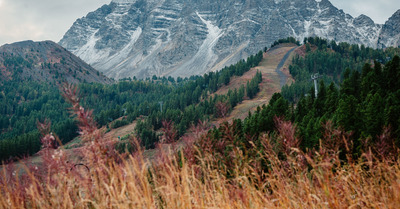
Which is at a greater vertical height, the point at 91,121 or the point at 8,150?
the point at 91,121

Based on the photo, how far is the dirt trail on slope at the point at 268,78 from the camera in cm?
9722

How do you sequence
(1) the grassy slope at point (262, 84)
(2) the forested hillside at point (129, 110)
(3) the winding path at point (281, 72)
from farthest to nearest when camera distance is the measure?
(3) the winding path at point (281, 72) < (1) the grassy slope at point (262, 84) < (2) the forested hillside at point (129, 110)

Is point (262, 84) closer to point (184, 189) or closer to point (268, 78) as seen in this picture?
point (268, 78)

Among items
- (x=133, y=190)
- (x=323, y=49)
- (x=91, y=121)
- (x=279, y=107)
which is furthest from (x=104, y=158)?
(x=323, y=49)

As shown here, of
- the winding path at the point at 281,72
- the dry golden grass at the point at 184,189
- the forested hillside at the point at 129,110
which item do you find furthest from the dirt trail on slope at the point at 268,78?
the dry golden grass at the point at 184,189

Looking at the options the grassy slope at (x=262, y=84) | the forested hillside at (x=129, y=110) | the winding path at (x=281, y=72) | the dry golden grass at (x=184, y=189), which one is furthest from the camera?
the winding path at (x=281, y=72)

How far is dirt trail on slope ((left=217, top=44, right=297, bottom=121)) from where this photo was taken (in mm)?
97225

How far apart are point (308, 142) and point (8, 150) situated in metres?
85.4

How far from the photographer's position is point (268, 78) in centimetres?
12375

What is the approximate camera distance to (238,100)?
355 ft

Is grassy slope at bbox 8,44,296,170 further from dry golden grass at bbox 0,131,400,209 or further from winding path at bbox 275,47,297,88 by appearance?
dry golden grass at bbox 0,131,400,209

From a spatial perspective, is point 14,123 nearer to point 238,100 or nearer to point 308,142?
point 238,100

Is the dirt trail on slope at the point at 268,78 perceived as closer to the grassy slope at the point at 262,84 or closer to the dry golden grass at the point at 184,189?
the grassy slope at the point at 262,84

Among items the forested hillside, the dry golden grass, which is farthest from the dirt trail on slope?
the dry golden grass
